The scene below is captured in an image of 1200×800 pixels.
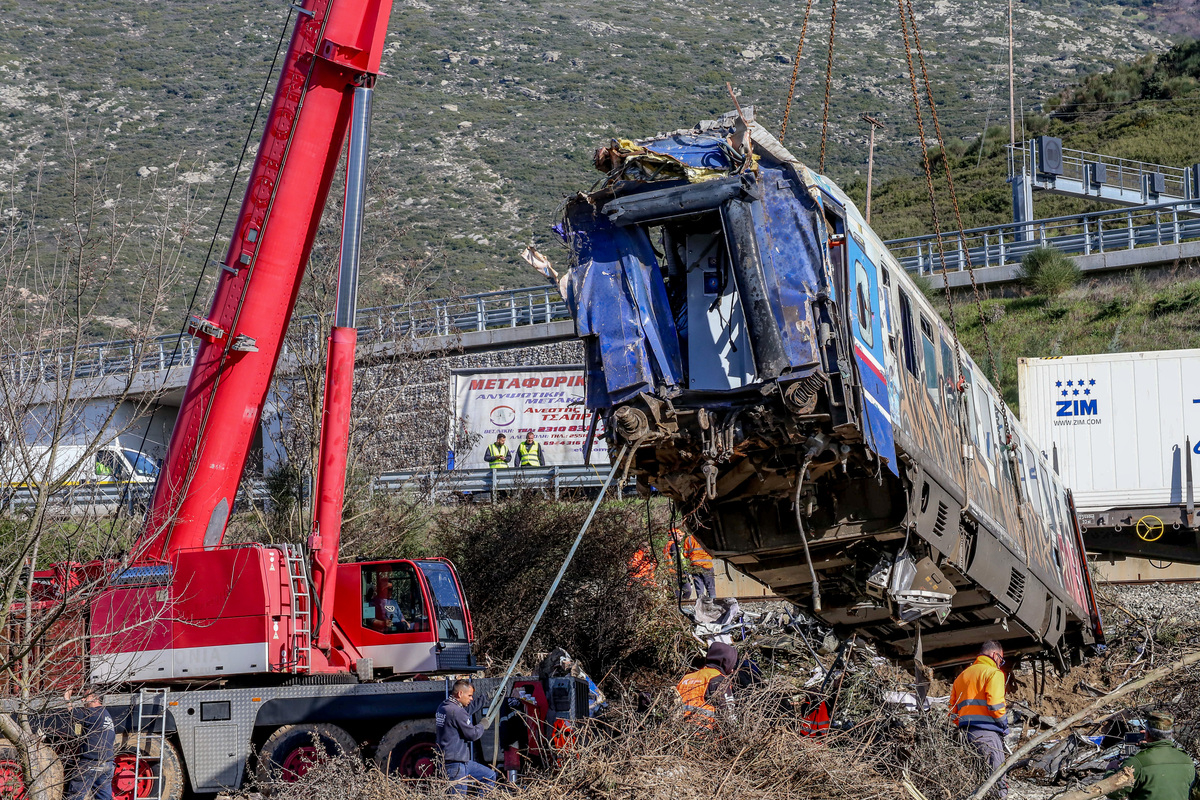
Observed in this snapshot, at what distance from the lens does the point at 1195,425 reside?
18016mm

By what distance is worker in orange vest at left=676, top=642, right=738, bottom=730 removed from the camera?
28.7ft

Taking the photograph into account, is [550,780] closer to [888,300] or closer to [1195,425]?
[888,300]

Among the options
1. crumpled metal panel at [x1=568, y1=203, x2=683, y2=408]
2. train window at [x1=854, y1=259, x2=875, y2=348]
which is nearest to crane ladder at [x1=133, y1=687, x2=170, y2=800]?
crumpled metal panel at [x1=568, y1=203, x2=683, y2=408]

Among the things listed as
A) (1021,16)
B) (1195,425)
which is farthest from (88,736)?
(1021,16)

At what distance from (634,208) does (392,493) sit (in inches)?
443

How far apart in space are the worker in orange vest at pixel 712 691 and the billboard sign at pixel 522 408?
1274 centimetres

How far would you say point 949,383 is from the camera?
1012 centimetres

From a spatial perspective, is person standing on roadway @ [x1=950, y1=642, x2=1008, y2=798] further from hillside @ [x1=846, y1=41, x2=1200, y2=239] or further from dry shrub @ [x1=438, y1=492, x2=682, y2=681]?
hillside @ [x1=846, y1=41, x2=1200, y2=239]

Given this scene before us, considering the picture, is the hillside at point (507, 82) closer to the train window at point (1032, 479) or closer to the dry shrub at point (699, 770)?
the train window at point (1032, 479)

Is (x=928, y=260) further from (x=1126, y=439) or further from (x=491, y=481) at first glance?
(x=491, y=481)

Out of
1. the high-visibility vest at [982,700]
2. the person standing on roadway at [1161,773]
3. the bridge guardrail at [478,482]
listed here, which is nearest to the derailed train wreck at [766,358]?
the high-visibility vest at [982,700]

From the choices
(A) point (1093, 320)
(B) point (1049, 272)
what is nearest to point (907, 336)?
(A) point (1093, 320)

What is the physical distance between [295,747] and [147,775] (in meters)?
1.29

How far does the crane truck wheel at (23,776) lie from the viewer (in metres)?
8.61
